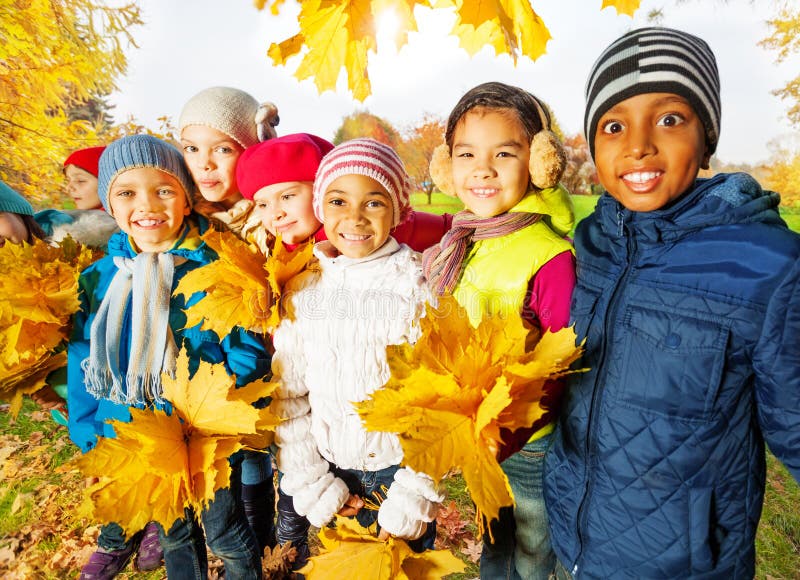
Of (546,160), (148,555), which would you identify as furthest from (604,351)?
(148,555)

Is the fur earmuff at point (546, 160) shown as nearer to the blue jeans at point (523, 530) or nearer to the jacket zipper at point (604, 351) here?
the jacket zipper at point (604, 351)

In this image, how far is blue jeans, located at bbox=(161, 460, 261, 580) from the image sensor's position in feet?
6.02

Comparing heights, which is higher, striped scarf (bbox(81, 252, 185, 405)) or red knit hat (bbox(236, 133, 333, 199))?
red knit hat (bbox(236, 133, 333, 199))

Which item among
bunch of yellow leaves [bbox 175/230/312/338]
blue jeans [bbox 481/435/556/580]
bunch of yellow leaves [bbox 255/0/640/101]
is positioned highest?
bunch of yellow leaves [bbox 255/0/640/101]

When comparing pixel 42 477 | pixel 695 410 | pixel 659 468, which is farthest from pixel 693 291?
pixel 42 477

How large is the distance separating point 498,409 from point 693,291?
2.06ft

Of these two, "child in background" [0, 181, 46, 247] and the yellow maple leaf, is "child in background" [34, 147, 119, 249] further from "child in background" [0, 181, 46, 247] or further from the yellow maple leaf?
the yellow maple leaf

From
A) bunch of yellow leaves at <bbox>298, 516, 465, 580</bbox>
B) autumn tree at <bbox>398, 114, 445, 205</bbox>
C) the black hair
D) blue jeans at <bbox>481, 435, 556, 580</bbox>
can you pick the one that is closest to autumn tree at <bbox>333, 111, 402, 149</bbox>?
autumn tree at <bbox>398, 114, 445, 205</bbox>

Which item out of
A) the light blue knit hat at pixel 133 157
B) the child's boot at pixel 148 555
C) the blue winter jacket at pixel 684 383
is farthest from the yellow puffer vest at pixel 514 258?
the child's boot at pixel 148 555

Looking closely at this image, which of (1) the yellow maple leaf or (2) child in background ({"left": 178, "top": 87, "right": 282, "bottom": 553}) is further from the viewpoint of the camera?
(2) child in background ({"left": 178, "top": 87, "right": 282, "bottom": 553})

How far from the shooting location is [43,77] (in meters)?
4.08

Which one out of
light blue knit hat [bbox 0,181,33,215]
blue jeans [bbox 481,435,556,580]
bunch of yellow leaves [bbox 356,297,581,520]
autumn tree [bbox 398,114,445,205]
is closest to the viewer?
bunch of yellow leaves [bbox 356,297,581,520]

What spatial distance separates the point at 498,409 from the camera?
0.97m

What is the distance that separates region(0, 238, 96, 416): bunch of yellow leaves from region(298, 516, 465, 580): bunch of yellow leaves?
1.41 m
